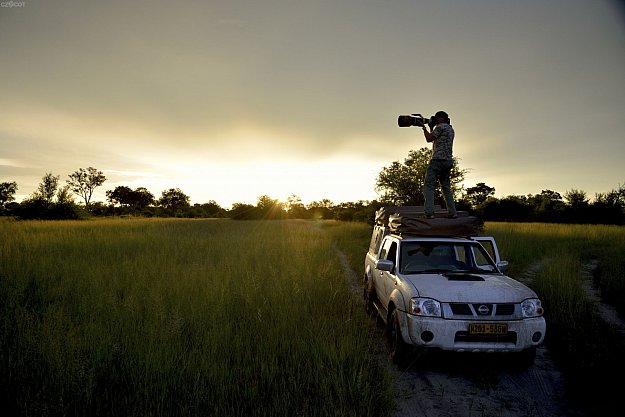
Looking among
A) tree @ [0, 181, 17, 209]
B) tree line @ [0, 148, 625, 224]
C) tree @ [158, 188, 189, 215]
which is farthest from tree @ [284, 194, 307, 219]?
tree @ [0, 181, 17, 209]

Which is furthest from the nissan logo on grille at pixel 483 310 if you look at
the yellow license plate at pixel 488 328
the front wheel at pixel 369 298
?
the front wheel at pixel 369 298

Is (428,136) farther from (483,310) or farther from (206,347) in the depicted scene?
(206,347)

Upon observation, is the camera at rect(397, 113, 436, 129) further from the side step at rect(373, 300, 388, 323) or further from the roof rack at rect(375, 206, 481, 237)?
the side step at rect(373, 300, 388, 323)

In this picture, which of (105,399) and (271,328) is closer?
(105,399)

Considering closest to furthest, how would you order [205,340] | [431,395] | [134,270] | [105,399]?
[105,399] < [431,395] < [205,340] < [134,270]

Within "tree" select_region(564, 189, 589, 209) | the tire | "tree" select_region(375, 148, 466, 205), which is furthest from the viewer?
"tree" select_region(564, 189, 589, 209)

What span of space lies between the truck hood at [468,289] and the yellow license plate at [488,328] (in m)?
0.27

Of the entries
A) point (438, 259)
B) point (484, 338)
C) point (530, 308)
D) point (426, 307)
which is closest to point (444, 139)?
point (438, 259)

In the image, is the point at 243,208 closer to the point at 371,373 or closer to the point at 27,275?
the point at 27,275

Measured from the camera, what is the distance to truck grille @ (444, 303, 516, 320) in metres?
3.97

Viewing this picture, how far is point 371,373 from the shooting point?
3.85 m

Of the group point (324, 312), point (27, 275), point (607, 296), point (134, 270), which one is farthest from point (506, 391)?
point (27, 275)

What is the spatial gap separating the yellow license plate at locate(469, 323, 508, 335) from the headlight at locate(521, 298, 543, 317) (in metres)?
0.38

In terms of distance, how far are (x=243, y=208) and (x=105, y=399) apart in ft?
213
